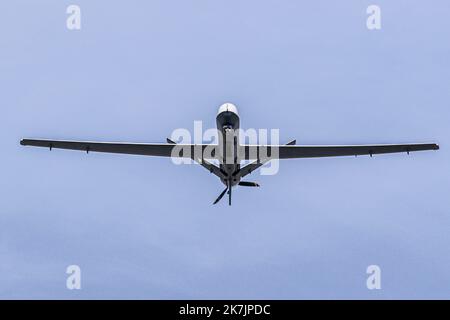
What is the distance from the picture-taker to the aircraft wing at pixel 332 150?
59656mm

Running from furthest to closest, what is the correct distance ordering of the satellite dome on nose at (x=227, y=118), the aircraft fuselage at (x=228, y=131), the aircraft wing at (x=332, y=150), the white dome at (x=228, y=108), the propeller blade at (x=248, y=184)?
the propeller blade at (x=248, y=184) → the aircraft wing at (x=332, y=150) → the white dome at (x=228, y=108) → the aircraft fuselage at (x=228, y=131) → the satellite dome on nose at (x=227, y=118)

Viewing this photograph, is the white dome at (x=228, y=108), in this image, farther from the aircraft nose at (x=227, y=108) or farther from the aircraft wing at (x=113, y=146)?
the aircraft wing at (x=113, y=146)

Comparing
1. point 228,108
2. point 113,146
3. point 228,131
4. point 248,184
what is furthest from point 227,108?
point 113,146

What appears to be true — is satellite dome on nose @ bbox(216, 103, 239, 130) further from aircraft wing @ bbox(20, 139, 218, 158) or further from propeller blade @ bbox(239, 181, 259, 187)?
propeller blade @ bbox(239, 181, 259, 187)

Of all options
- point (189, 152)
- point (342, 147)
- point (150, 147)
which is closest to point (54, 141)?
point (150, 147)

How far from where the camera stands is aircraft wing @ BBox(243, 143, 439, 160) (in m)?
59.7

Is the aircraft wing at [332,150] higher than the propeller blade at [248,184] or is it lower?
higher

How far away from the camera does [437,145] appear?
61.0 metres

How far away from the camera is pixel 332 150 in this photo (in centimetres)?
6175

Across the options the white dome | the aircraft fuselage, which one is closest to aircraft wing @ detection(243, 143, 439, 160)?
the aircraft fuselage

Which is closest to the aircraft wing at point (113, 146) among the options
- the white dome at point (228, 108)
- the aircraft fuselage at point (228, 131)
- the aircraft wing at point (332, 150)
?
the aircraft fuselage at point (228, 131)

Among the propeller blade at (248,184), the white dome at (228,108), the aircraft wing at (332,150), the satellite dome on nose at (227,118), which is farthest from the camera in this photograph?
the propeller blade at (248,184)

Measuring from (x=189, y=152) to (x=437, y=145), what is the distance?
74.8ft

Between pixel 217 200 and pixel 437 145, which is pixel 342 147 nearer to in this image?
pixel 437 145
